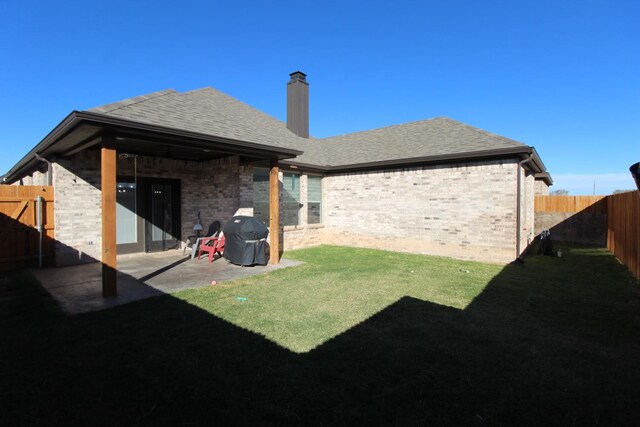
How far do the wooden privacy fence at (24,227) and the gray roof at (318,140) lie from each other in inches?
142

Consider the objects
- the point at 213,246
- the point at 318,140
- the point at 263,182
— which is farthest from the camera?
the point at 318,140

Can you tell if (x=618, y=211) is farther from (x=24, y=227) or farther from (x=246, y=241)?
(x=24, y=227)

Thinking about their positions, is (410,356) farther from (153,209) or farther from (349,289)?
(153,209)

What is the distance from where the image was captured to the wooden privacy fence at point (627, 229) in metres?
7.52

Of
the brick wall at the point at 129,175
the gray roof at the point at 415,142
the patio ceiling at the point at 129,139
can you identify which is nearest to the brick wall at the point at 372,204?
the brick wall at the point at 129,175

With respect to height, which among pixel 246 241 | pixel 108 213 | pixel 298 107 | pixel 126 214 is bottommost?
pixel 246 241

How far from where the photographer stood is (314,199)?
13133mm

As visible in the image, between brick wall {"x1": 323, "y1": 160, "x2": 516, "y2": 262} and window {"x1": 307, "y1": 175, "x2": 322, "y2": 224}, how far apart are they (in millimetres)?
378

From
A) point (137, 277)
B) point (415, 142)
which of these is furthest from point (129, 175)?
point (415, 142)

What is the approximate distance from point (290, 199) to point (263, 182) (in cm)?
149

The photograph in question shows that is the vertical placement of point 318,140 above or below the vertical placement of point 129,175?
above

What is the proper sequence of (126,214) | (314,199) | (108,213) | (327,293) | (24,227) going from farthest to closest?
(314,199), (126,214), (24,227), (327,293), (108,213)

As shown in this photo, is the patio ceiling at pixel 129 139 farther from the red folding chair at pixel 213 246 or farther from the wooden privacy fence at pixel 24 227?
the red folding chair at pixel 213 246

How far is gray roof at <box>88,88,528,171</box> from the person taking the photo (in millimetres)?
6720
